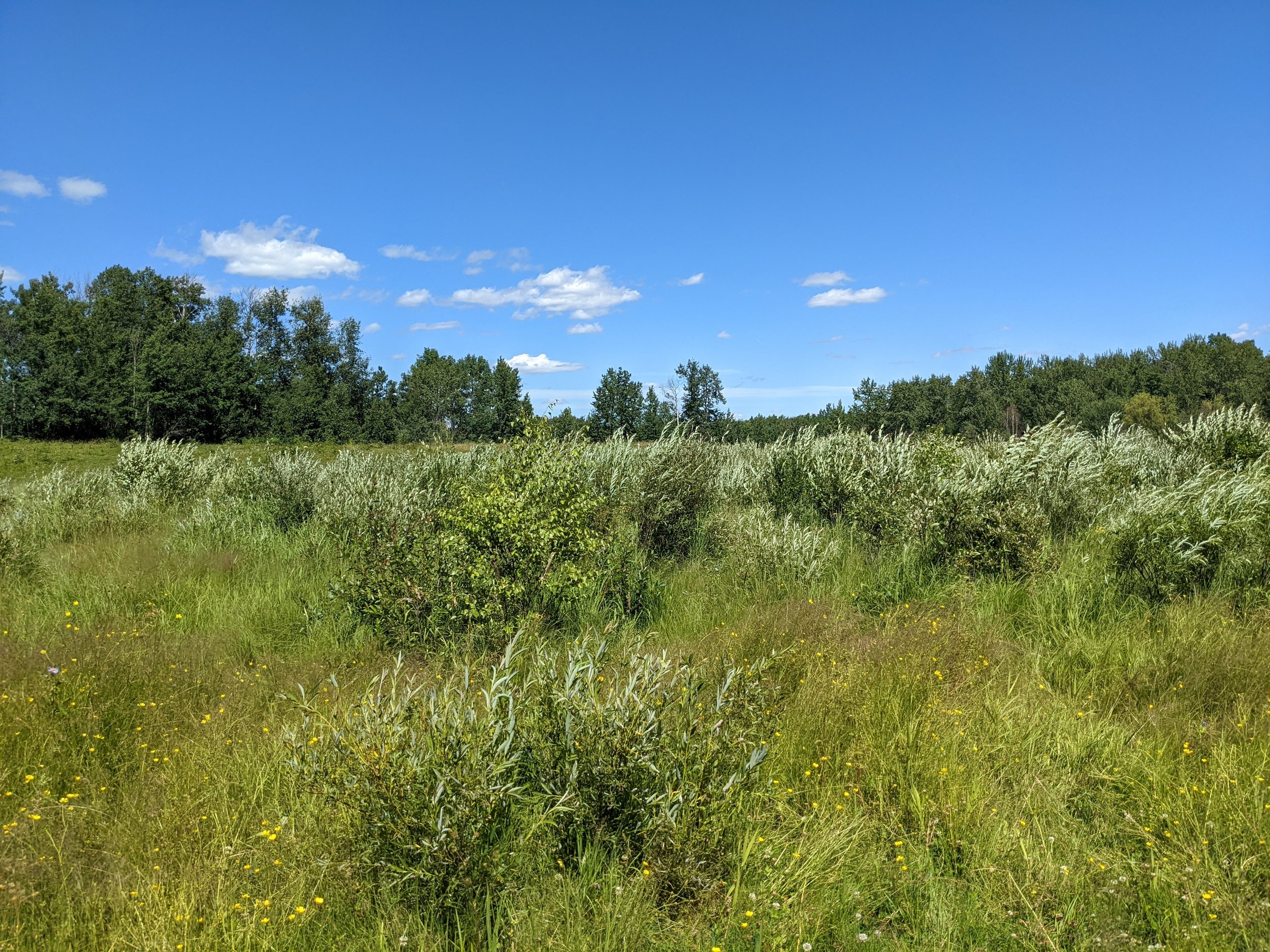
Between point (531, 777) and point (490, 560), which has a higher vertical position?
point (490, 560)

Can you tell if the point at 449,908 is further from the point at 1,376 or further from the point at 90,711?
the point at 1,376

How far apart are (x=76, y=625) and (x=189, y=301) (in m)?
77.6

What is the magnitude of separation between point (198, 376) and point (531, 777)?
63.6 metres

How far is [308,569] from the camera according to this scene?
27.0ft

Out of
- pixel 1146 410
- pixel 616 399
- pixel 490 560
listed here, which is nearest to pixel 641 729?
pixel 490 560

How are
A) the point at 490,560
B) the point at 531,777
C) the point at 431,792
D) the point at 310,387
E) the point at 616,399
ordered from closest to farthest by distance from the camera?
the point at 431,792 < the point at 531,777 < the point at 490,560 < the point at 616,399 < the point at 310,387

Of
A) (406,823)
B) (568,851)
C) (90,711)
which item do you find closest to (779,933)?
(568,851)

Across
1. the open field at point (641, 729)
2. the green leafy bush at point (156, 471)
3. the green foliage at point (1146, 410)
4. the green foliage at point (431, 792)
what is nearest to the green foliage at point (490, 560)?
the open field at point (641, 729)

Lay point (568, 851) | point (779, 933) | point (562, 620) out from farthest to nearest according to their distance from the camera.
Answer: point (562, 620)
point (568, 851)
point (779, 933)

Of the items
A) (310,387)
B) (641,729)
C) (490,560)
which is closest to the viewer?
(641,729)

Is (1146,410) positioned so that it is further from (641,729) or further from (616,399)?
(641,729)

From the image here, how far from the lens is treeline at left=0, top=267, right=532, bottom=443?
171ft

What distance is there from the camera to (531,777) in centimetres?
307

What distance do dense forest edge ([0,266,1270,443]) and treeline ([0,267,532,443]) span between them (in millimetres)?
162
